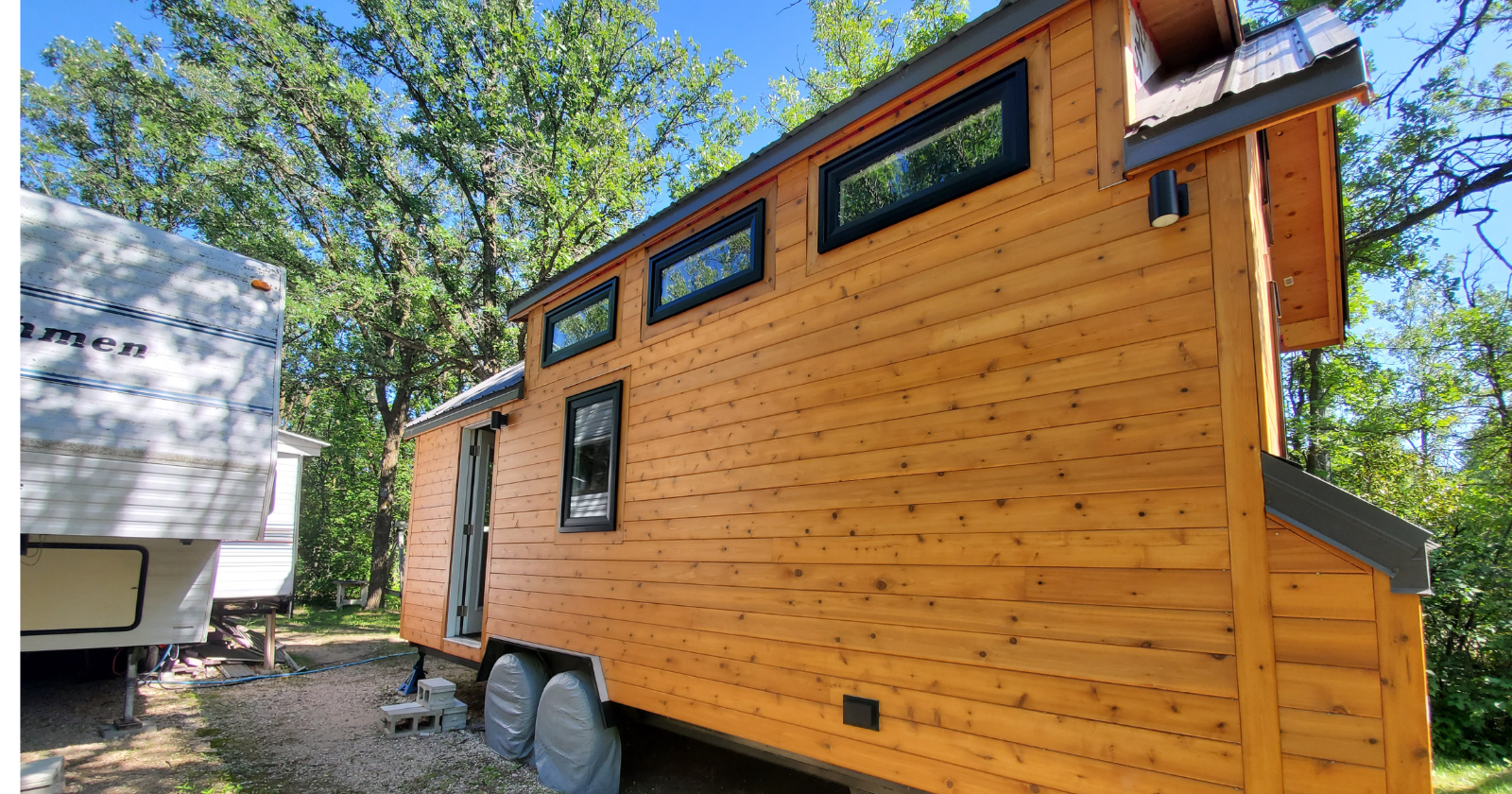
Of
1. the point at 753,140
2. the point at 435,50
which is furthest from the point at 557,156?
the point at 753,140

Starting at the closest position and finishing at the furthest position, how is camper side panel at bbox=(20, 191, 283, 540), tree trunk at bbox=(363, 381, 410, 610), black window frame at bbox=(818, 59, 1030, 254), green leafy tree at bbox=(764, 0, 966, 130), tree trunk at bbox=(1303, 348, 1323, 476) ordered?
1. black window frame at bbox=(818, 59, 1030, 254)
2. camper side panel at bbox=(20, 191, 283, 540)
3. tree trunk at bbox=(1303, 348, 1323, 476)
4. green leafy tree at bbox=(764, 0, 966, 130)
5. tree trunk at bbox=(363, 381, 410, 610)

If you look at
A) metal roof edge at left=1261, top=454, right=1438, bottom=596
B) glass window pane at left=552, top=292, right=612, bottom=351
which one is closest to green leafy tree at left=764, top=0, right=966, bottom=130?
glass window pane at left=552, top=292, right=612, bottom=351

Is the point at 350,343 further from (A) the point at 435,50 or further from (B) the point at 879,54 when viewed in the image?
(B) the point at 879,54

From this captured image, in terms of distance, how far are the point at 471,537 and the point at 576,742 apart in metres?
3.25

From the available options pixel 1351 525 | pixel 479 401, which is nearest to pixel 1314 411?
pixel 1351 525

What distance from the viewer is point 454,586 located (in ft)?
23.2

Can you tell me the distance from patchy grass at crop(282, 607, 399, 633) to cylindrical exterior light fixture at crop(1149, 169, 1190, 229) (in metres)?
13.6

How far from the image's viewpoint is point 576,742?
186 inches

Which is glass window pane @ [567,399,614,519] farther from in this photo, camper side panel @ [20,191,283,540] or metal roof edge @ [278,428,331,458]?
metal roof edge @ [278,428,331,458]

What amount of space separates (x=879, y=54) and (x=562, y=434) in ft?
43.5

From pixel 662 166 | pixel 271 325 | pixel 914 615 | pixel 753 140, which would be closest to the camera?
pixel 914 615

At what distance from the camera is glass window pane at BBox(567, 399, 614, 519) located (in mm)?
5020

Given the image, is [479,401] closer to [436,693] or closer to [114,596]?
[436,693]

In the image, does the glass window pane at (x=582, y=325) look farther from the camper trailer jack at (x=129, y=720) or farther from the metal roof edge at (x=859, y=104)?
the camper trailer jack at (x=129, y=720)
